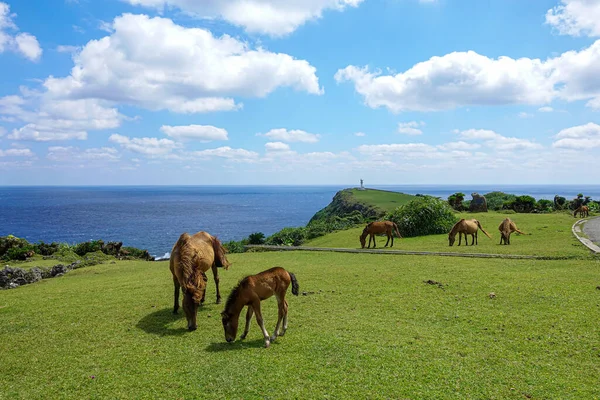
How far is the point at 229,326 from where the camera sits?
22.5 feet

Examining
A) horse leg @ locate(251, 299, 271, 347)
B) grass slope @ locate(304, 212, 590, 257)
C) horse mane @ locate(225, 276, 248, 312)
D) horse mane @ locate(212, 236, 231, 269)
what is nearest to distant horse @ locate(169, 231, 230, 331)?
horse mane @ locate(212, 236, 231, 269)

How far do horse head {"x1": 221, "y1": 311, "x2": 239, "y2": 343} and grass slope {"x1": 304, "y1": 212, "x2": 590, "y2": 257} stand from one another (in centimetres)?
1288

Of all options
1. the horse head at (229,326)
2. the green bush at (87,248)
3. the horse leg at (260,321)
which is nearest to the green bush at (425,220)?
the green bush at (87,248)

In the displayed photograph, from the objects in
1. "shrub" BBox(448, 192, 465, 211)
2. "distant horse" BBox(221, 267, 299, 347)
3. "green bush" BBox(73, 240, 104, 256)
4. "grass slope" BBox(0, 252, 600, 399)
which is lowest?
"green bush" BBox(73, 240, 104, 256)

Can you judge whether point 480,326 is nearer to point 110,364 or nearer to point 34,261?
point 110,364

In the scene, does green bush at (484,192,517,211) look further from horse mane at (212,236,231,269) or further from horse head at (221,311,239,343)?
horse head at (221,311,239,343)

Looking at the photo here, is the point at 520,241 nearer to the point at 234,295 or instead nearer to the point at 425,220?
the point at 425,220

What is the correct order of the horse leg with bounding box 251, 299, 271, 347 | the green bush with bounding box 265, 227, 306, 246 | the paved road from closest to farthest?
the horse leg with bounding box 251, 299, 271, 347, the paved road, the green bush with bounding box 265, 227, 306, 246

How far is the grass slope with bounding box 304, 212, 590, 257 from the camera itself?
15663 mm

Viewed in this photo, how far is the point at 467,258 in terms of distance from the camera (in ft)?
49.3

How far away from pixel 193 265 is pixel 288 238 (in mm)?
21132

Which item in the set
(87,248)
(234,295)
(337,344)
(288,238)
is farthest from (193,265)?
(288,238)

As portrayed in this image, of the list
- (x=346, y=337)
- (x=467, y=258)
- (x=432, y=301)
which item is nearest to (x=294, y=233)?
(x=467, y=258)

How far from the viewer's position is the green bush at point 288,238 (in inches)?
1122
